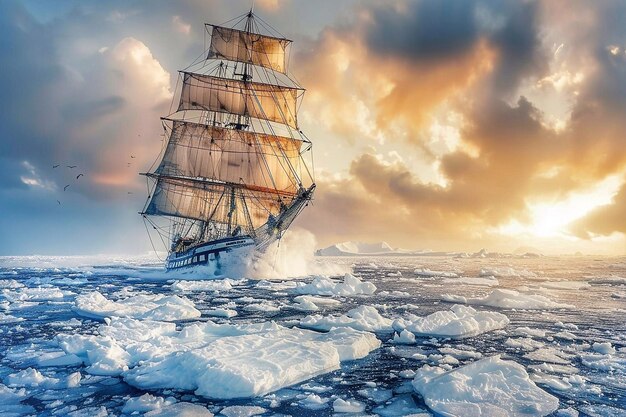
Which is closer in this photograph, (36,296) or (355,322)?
(355,322)

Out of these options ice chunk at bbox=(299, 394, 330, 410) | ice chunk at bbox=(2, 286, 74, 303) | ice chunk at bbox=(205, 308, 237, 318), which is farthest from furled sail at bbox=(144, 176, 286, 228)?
A: ice chunk at bbox=(299, 394, 330, 410)

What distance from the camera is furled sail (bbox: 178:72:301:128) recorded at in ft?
176

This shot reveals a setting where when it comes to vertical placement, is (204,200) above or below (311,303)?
above

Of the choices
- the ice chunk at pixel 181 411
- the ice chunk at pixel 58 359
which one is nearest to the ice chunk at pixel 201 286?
the ice chunk at pixel 58 359

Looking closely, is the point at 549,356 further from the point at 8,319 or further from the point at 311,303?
the point at 8,319

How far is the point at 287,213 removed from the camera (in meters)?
42.9

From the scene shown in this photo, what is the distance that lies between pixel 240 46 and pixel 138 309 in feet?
171

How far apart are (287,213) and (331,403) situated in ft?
120

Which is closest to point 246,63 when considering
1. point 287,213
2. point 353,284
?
point 287,213

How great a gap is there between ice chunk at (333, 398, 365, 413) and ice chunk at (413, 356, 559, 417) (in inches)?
45.0

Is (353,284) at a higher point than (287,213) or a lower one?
lower

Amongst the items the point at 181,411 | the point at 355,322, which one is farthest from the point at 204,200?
the point at 181,411

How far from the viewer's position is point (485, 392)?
266 inches

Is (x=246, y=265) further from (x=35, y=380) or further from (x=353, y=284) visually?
(x=35, y=380)
